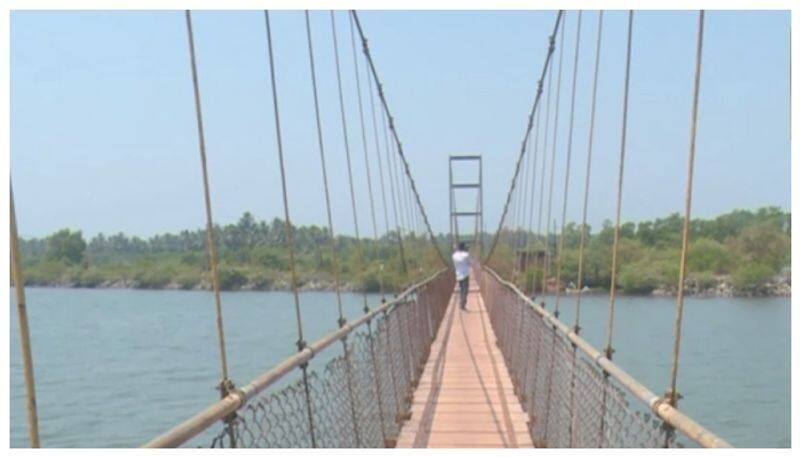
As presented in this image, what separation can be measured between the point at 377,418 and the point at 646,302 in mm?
35345

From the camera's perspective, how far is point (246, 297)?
41.4m

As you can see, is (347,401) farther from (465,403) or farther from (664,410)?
(465,403)

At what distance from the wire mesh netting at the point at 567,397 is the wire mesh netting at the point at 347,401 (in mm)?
598

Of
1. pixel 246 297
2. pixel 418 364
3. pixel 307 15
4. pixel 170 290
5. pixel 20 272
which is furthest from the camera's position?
pixel 170 290

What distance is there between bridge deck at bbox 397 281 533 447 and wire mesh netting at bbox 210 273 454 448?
0.11 meters

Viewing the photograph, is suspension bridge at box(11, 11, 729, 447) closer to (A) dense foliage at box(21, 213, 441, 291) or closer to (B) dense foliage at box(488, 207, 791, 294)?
(A) dense foliage at box(21, 213, 441, 291)

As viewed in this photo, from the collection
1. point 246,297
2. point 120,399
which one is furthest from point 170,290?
point 120,399

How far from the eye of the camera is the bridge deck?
4.17 metres

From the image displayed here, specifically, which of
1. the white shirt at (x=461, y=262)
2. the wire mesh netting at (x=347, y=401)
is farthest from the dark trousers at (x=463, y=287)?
the wire mesh netting at (x=347, y=401)

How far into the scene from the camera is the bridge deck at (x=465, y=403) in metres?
4.17

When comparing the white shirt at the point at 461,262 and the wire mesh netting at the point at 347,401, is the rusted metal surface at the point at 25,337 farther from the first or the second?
the white shirt at the point at 461,262

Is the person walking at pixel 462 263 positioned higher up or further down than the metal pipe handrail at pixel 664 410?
further down

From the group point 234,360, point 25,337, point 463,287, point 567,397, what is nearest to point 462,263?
point 463,287
